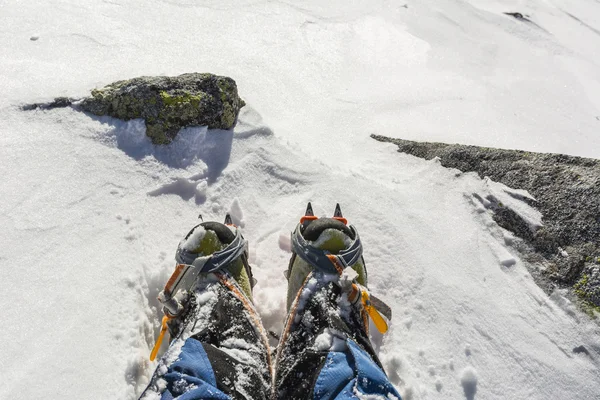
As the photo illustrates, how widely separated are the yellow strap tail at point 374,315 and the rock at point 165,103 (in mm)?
1370

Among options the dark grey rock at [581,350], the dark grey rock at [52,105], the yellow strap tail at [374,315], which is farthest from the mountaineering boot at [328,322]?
the dark grey rock at [52,105]

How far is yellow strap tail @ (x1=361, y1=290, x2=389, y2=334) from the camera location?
1842mm

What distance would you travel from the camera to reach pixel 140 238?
6.77 feet

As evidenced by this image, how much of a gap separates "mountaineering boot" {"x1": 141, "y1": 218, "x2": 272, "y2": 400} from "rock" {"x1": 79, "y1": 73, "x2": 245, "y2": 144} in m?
0.75

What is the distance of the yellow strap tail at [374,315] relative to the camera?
1842 millimetres

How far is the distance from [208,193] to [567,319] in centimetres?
185

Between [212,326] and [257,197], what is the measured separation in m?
0.86

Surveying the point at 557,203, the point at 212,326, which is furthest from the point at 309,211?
the point at 557,203

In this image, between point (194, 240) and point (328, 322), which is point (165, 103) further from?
point (328, 322)

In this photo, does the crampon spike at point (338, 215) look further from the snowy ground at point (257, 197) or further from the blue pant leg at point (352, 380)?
the blue pant leg at point (352, 380)

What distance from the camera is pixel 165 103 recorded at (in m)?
2.50

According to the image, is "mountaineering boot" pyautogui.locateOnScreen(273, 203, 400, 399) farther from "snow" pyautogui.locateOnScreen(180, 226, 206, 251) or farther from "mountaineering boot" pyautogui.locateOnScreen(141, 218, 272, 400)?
"snow" pyautogui.locateOnScreen(180, 226, 206, 251)

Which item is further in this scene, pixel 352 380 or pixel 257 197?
pixel 257 197

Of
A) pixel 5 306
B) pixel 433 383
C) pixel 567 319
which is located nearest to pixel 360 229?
pixel 433 383
